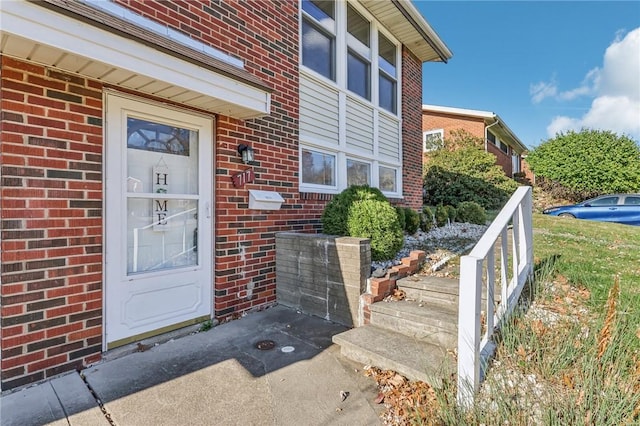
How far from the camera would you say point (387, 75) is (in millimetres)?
7062

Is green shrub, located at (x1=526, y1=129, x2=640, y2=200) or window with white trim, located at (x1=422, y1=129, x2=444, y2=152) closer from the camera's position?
green shrub, located at (x1=526, y1=129, x2=640, y2=200)

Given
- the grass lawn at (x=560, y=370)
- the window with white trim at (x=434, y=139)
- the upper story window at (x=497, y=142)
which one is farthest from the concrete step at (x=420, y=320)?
the upper story window at (x=497, y=142)

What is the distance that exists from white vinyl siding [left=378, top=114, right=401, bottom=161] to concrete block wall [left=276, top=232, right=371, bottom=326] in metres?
3.60

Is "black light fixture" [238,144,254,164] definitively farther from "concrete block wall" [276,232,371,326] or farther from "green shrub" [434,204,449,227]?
"green shrub" [434,204,449,227]

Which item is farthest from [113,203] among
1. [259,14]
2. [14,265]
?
[259,14]

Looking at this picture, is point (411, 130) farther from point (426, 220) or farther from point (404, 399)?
point (404, 399)

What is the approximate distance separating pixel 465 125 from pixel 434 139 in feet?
5.52

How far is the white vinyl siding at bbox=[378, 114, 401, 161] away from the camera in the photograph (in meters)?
6.86

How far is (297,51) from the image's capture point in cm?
484

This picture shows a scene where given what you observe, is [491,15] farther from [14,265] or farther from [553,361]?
[14,265]

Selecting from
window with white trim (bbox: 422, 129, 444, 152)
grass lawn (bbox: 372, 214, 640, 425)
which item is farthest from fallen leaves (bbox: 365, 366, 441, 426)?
window with white trim (bbox: 422, 129, 444, 152)

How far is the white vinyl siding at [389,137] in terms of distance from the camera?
22.5ft

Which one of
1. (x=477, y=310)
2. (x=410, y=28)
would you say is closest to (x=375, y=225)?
(x=477, y=310)

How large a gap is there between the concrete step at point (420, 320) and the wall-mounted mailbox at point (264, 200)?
1761 millimetres
